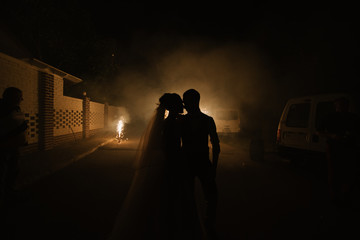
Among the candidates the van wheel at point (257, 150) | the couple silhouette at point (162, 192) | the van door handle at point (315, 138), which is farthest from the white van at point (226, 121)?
the couple silhouette at point (162, 192)

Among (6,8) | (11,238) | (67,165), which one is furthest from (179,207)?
(6,8)

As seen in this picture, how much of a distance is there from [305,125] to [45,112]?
8.20m

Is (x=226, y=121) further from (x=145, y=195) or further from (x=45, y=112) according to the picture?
(x=145, y=195)

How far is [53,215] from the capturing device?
3.36 metres

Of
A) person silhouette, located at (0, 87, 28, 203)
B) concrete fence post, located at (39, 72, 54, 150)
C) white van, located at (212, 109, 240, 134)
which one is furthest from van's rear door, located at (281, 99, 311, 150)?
concrete fence post, located at (39, 72, 54, 150)

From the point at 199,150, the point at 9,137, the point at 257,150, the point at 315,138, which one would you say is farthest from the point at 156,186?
the point at 257,150

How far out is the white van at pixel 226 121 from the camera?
14053 millimetres

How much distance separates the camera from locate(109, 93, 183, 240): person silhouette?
6.81 ft

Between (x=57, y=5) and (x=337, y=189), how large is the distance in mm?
14002

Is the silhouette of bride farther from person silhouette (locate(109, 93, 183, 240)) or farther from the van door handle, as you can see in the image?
the van door handle

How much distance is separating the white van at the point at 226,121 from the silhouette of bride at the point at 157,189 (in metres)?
11.9

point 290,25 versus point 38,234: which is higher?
point 290,25

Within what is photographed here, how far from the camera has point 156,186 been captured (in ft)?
7.08

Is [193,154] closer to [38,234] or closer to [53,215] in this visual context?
[38,234]
